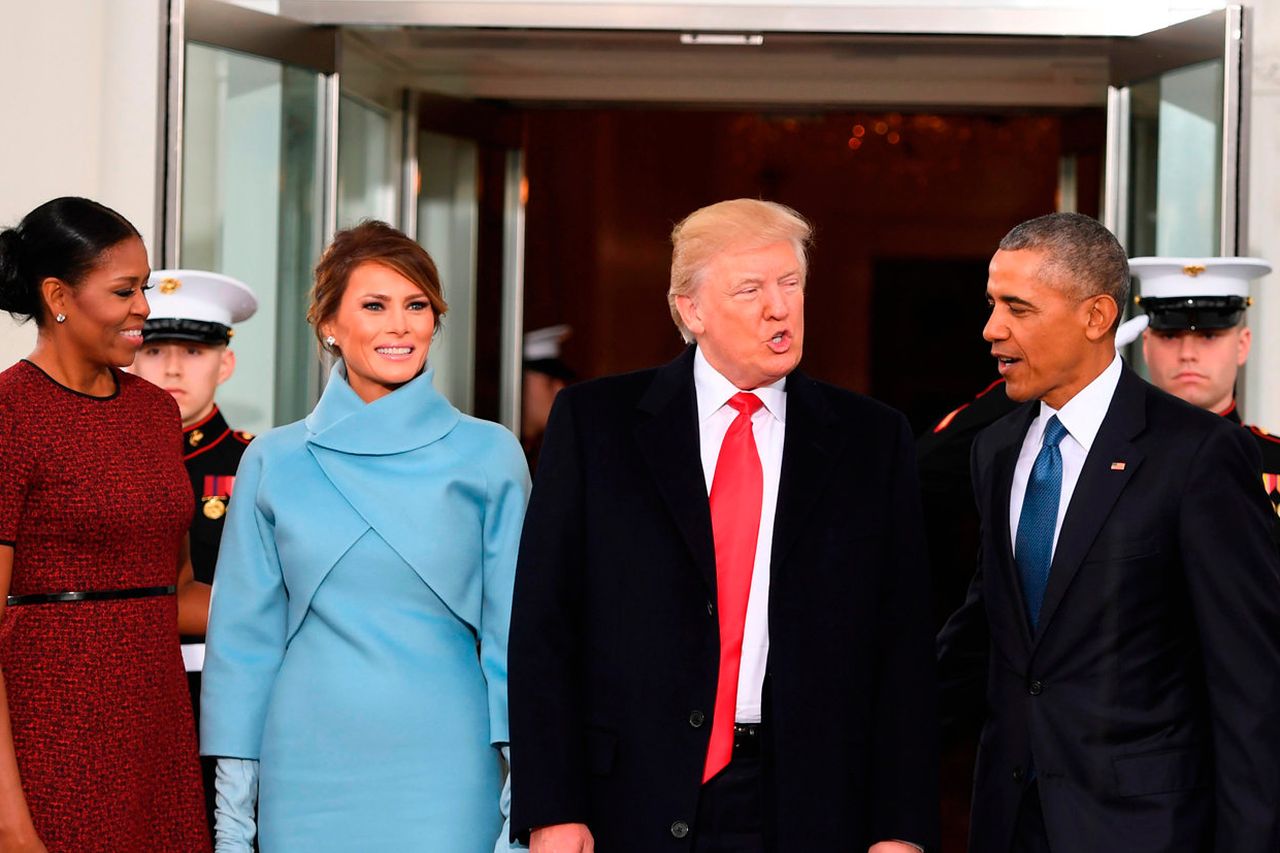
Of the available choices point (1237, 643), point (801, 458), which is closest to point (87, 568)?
point (801, 458)

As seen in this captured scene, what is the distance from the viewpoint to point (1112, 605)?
2275mm

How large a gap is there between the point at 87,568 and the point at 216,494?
125 centimetres

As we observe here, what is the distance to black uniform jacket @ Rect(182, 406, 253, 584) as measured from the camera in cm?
360

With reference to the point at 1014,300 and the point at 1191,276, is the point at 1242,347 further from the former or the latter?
the point at 1014,300

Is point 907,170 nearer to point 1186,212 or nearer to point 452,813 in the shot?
point 1186,212

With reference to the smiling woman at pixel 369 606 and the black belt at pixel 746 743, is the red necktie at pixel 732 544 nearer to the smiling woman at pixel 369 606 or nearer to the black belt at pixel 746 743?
the black belt at pixel 746 743

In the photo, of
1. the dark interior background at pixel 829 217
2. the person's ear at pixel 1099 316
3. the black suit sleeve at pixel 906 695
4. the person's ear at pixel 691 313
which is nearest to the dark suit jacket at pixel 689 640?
the black suit sleeve at pixel 906 695

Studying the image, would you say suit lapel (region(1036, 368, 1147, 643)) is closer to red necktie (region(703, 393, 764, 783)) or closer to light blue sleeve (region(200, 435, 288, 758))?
red necktie (region(703, 393, 764, 783))

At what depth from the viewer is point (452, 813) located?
241cm

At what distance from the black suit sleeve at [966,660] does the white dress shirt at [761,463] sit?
1.39 ft

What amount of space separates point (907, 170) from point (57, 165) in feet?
23.1

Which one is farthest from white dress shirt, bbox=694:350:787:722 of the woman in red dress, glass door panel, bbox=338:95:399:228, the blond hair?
glass door panel, bbox=338:95:399:228

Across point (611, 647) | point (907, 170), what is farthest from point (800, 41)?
point (907, 170)

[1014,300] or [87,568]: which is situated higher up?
[1014,300]
